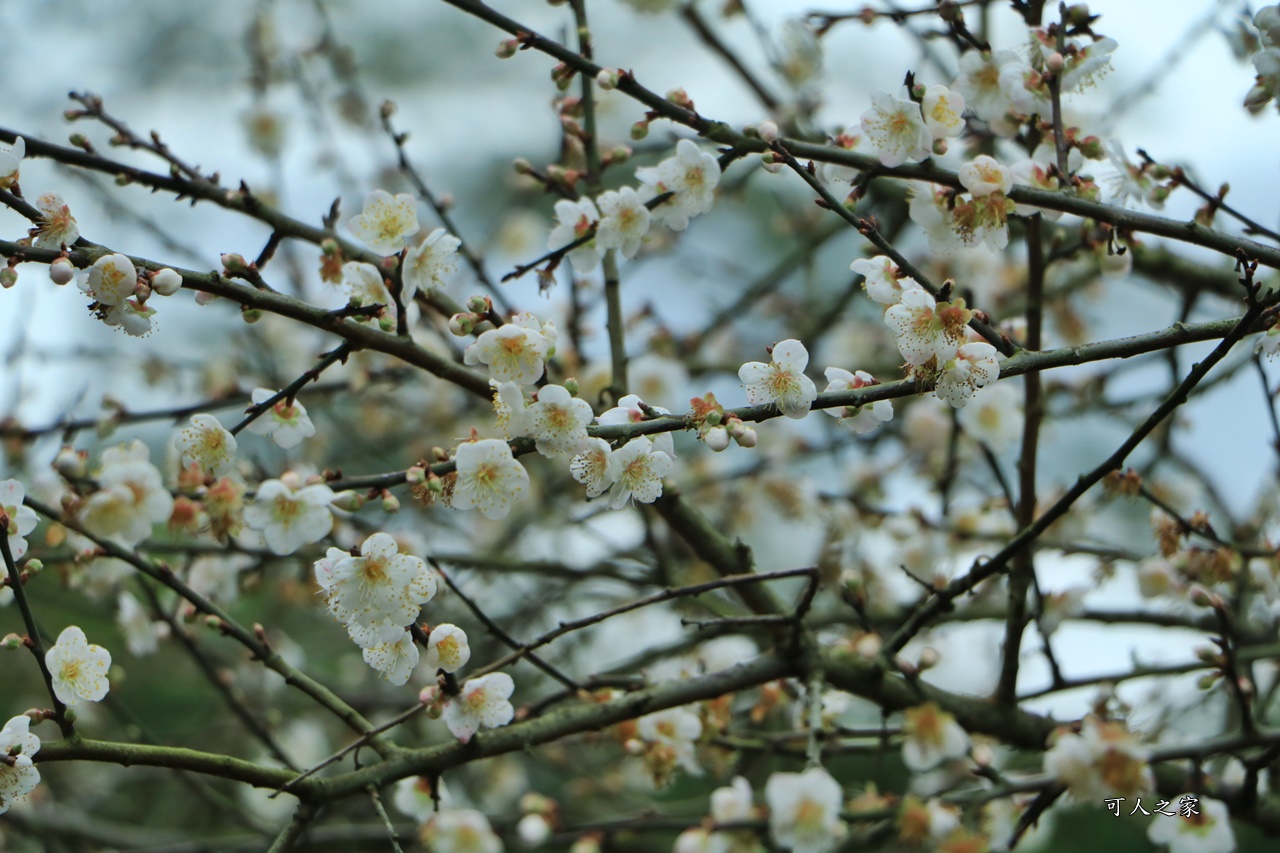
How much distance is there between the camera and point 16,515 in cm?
150

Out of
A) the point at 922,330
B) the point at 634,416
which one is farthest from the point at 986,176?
the point at 634,416

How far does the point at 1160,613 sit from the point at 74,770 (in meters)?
4.35

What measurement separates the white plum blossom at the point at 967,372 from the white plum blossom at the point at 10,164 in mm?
1238

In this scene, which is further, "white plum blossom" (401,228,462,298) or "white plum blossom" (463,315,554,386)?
"white plum blossom" (401,228,462,298)

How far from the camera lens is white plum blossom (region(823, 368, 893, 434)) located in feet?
4.82

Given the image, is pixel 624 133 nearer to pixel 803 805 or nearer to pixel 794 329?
pixel 794 329

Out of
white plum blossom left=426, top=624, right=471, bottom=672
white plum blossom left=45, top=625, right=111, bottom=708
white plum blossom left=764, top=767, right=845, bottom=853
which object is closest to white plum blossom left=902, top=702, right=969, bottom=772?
white plum blossom left=764, top=767, right=845, bottom=853

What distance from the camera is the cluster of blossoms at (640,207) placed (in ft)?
5.89

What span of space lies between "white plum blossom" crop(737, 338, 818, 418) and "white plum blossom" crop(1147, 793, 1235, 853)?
108 cm

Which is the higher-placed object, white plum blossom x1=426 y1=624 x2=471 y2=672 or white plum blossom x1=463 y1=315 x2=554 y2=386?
white plum blossom x1=463 y1=315 x2=554 y2=386

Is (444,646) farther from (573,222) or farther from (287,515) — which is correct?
(573,222)

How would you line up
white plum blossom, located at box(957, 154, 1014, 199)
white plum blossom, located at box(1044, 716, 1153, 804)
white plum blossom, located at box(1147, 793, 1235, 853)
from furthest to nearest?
white plum blossom, located at box(1147, 793, 1235, 853)
white plum blossom, located at box(957, 154, 1014, 199)
white plum blossom, located at box(1044, 716, 1153, 804)

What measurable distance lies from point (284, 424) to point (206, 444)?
13 cm

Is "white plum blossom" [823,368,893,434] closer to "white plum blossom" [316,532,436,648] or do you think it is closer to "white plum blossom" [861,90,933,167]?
"white plum blossom" [861,90,933,167]
